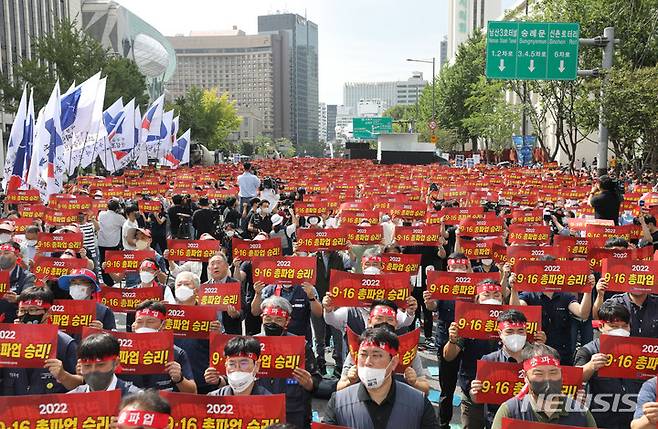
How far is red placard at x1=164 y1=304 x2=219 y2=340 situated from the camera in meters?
6.30

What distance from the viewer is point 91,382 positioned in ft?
15.7

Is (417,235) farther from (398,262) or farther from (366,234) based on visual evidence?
(398,262)

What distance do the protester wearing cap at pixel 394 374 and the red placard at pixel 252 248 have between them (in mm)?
3500

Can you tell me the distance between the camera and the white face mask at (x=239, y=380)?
188 inches

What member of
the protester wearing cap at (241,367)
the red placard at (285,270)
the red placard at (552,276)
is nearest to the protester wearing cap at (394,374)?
the protester wearing cap at (241,367)

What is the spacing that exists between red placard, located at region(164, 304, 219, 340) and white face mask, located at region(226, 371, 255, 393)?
1572 mm

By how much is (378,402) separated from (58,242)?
7.53m

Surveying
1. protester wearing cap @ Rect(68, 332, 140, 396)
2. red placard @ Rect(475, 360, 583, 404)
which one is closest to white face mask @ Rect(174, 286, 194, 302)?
protester wearing cap @ Rect(68, 332, 140, 396)

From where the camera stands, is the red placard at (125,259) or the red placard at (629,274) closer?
the red placard at (629,274)

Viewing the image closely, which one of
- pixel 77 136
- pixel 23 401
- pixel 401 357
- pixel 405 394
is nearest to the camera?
pixel 23 401

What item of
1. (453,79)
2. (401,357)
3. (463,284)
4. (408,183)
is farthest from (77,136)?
(453,79)

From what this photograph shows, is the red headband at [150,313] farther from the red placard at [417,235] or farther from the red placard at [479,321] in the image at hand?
the red placard at [417,235]

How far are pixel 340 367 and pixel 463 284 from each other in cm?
176

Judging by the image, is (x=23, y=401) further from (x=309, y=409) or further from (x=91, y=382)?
(x=309, y=409)
